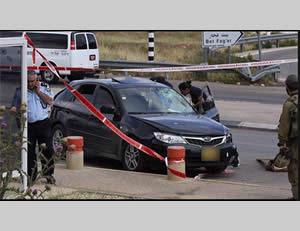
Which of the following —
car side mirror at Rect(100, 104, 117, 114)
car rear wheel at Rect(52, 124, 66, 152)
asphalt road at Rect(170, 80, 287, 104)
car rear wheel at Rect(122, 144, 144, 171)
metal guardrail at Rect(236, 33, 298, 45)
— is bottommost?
car rear wheel at Rect(122, 144, 144, 171)

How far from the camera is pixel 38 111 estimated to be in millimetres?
Result: 11203

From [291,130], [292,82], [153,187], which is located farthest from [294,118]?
[153,187]

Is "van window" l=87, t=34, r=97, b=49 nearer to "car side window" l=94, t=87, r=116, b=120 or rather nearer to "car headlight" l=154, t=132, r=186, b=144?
"car side window" l=94, t=87, r=116, b=120

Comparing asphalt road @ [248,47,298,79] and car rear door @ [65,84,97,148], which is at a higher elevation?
asphalt road @ [248,47,298,79]

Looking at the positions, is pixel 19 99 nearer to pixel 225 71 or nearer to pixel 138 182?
pixel 138 182

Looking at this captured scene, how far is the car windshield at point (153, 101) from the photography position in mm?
13383

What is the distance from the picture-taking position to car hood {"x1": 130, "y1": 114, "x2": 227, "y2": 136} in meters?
12.4

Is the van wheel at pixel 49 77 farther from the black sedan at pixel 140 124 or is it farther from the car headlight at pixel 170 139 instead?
the car headlight at pixel 170 139

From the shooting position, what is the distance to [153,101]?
13.7 m

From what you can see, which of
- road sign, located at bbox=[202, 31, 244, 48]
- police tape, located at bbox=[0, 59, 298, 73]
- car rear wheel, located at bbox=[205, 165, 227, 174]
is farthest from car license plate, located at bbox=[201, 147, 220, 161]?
road sign, located at bbox=[202, 31, 244, 48]

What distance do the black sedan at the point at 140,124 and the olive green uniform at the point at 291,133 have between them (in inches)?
95.7

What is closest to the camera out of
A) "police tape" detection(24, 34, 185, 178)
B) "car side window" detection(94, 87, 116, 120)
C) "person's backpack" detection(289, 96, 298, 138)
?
"person's backpack" detection(289, 96, 298, 138)

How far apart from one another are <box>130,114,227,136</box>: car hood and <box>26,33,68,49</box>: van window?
55.2 ft

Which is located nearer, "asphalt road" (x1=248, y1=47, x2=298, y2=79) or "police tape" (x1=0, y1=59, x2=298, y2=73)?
"police tape" (x1=0, y1=59, x2=298, y2=73)
